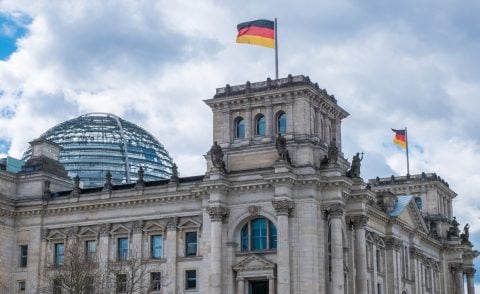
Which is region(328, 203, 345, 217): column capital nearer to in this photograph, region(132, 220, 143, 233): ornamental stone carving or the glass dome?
region(132, 220, 143, 233): ornamental stone carving

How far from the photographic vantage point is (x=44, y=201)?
86438 mm

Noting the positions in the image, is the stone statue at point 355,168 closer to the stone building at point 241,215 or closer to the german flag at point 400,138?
the stone building at point 241,215

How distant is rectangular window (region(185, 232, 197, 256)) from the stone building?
11 cm

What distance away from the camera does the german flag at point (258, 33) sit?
79938 millimetres

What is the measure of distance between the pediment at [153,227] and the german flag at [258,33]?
17.6 meters

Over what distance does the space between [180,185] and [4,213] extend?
A: 1782 cm

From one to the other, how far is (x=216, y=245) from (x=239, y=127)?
1112 cm

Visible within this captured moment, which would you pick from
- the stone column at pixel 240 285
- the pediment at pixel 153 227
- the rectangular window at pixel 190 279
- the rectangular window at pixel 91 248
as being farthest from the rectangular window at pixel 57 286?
the stone column at pixel 240 285

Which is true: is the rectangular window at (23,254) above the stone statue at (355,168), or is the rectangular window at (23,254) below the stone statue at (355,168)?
below

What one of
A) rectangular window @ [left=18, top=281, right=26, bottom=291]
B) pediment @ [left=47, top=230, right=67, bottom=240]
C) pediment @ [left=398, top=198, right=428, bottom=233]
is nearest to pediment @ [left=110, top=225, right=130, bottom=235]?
pediment @ [left=47, top=230, right=67, bottom=240]

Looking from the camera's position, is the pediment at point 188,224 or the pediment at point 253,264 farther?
the pediment at point 188,224

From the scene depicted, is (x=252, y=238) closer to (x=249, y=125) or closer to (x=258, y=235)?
(x=258, y=235)

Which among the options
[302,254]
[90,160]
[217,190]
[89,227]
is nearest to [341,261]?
[302,254]

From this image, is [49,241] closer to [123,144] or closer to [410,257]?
[410,257]
